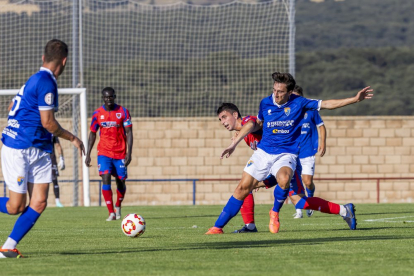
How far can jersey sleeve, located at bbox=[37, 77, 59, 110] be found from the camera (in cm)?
740

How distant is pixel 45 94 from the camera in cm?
741

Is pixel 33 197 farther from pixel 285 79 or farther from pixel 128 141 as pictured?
pixel 128 141

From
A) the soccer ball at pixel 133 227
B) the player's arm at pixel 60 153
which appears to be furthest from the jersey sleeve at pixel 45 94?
the player's arm at pixel 60 153

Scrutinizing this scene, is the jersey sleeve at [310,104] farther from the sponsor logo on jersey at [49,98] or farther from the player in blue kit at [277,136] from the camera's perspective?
the sponsor logo on jersey at [49,98]

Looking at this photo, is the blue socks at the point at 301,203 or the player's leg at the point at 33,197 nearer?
the player's leg at the point at 33,197

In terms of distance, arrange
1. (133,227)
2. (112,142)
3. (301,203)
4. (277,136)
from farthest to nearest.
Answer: (112,142), (301,203), (133,227), (277,136)

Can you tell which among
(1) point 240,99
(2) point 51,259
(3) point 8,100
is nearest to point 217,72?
(1) point 240,99

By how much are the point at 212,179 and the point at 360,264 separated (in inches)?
655

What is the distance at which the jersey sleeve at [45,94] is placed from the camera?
7.40 metres

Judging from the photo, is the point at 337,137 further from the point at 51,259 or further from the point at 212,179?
the point at 51,259

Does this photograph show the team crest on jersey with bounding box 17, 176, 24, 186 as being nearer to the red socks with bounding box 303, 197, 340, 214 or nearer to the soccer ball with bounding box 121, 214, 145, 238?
the soccer ball with bounding box 121, 214, 145, 238

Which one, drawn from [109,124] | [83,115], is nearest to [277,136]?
[109,124]

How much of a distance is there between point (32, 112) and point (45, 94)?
280 millimetres

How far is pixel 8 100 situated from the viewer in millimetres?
24078
